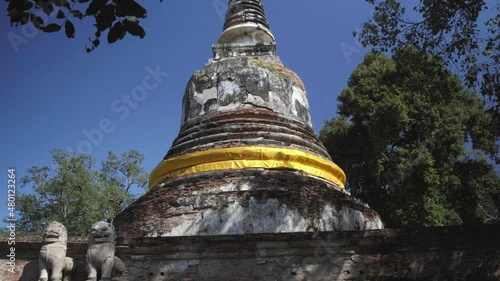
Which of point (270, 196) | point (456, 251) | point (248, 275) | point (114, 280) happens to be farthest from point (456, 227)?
point (114, 280)

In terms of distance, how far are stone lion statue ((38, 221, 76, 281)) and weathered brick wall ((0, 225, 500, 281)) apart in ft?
0.35

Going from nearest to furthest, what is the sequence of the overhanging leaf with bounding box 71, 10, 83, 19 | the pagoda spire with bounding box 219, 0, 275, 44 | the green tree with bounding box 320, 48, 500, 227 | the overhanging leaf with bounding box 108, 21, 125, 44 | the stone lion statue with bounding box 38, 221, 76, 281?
the overhanging leaf with bounding box 108, 21, 125, 44 → the overhanging leaf with bounding box 71, 10, 83, 19 → the stone lion statue with bounding box 38, 221, 76, 281 → the pagoda spire with bounding box 219, 0, 275, 44 → the green tree with bounding box 320, 48, 500, 227

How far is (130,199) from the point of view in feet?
70.9

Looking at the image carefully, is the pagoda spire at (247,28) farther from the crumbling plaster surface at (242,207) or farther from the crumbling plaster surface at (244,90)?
the crumbling plaster surface at (242,207)

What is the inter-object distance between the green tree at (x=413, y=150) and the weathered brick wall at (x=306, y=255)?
9.21 m

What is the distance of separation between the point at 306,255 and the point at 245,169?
2362 millimetres

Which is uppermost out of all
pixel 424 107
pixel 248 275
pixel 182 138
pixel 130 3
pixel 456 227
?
pixel 424 107

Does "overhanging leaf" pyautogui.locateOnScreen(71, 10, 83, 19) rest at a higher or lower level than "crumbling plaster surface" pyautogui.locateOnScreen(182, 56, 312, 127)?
lower

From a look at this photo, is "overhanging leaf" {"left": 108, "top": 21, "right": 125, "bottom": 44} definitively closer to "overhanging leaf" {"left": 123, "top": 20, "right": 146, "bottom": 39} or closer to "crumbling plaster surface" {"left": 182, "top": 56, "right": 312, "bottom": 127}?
"overhanging leaf" {"left": 123, "top": 20, "right": 146, "bottom": 39}

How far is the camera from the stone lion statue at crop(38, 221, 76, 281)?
4.68m

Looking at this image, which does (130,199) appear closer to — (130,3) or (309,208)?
(309,208)

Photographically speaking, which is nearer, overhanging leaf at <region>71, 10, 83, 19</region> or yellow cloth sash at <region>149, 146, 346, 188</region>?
overhanging leaf at <region>71, 10, 83, 19</region>

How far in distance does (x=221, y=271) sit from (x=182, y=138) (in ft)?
11.8

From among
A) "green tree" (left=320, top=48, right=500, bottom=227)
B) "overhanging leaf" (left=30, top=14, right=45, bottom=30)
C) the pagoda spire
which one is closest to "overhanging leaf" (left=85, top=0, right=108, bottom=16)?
"overhanging leaf" (left=30, top=14, right=45, bottom=30)
